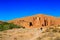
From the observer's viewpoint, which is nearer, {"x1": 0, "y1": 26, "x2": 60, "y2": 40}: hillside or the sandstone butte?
{"x1": 0, "y1": 26, "x2": 60, "y2": 40}: hillside

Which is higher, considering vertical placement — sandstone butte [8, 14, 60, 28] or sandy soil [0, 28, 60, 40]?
sandstone butte [8, 14, 60, 28]

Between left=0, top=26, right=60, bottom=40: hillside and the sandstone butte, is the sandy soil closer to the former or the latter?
left=0, top=26, right=60, bottom=40: hillside

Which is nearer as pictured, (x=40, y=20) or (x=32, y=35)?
(x=32, y=35)

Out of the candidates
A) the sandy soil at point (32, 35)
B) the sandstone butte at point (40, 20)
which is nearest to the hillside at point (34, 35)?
the sandy soil at point (32, 35)

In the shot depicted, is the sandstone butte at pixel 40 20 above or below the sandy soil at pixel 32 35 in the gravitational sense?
above

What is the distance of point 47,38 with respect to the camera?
13336mm

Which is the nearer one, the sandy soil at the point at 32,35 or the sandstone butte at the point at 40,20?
the sandy soil at the point at 32,35

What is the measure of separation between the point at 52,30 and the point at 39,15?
39.5 m

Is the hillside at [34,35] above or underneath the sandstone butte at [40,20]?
underneath

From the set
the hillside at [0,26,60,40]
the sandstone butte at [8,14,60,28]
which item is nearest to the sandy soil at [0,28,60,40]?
the hillside at [0,26,60,40]

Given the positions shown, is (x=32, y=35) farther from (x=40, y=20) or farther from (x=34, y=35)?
(x=40, y=20)

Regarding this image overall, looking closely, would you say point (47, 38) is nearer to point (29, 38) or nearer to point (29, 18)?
point (29, 38)

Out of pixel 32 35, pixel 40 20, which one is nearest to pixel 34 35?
pixel 32 35

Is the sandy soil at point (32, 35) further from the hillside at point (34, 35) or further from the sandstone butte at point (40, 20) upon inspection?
the sandstone butte at point (40, 20)
